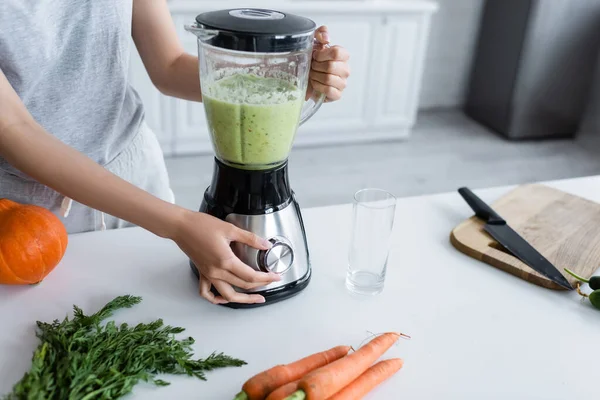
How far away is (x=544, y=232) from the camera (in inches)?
43.9

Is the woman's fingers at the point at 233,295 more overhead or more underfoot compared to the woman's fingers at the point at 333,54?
more underfoot

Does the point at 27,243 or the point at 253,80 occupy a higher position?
the point at 253,80

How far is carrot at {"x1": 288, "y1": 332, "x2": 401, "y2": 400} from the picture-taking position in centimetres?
69

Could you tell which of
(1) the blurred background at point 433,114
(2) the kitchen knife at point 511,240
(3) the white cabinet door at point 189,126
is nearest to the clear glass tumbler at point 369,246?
(2) the kitchen knife at point 511,240

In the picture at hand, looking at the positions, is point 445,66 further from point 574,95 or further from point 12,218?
point 12,218

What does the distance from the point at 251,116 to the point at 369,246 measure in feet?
0.94

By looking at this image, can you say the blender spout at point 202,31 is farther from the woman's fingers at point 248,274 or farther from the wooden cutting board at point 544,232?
the wooden cutting board at point 544,232

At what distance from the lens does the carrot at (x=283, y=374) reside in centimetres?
70

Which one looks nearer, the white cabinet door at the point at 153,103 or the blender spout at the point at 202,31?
the blender spout at the point at 202,31

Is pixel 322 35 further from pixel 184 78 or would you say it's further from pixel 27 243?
pixel 27 243

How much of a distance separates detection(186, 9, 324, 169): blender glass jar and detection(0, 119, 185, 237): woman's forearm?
0.13m

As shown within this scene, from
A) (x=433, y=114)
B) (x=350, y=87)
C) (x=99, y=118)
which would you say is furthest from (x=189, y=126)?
(x=99, y=118)

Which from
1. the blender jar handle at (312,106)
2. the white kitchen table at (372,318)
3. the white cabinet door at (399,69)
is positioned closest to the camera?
the white kitchen table at (372,318)

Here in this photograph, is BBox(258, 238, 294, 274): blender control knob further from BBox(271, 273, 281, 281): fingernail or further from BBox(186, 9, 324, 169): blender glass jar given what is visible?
BBox(186, 9, 324, 169): blender glass jar
